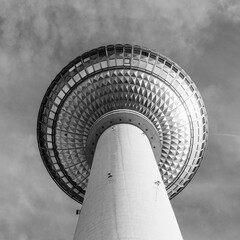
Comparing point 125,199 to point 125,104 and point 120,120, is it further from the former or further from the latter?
point 125,104

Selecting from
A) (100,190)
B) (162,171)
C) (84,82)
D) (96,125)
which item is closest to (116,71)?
(84,82)

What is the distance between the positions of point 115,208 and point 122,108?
1070 centimetres

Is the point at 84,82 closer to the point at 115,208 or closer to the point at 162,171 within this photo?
the point at 162,171

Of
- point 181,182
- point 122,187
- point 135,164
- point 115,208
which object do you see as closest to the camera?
point 115,208

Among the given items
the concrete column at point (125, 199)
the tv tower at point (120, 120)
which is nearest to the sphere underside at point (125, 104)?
the tv tower at point (120, 120)

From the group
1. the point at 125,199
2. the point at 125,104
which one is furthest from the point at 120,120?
the point at 125,199

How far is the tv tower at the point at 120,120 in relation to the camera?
2376 centimetres

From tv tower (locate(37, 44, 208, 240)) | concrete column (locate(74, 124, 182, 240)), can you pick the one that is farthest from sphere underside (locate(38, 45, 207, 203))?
concrete column (locate(74, 124, 182, 240))

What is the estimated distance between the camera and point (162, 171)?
30.5 m

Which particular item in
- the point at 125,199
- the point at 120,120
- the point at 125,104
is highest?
the point at 125,104

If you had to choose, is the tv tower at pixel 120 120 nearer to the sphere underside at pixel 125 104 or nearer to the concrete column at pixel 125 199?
the sphere underside at pixel 125 104

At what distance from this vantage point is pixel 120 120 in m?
25.8

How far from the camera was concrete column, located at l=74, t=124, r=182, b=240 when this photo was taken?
16.4 meters

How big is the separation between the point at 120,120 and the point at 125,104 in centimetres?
190
